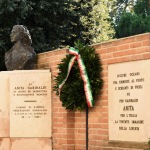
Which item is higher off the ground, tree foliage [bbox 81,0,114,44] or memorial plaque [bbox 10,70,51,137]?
tree foliage [bbox 81,0,114,44]

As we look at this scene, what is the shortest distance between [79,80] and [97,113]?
2.00 ft

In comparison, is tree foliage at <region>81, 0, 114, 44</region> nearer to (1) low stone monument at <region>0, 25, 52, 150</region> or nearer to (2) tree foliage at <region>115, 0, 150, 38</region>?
(1) low stone monument at <region>0, 25, 52, 150</region>

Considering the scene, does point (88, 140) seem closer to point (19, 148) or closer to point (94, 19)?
point (19, 148)

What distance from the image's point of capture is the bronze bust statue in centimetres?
832

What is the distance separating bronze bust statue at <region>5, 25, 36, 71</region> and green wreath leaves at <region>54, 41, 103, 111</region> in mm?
1129

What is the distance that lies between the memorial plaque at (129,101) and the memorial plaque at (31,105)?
65.4 inches

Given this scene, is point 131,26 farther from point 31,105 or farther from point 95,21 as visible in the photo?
point 31,105

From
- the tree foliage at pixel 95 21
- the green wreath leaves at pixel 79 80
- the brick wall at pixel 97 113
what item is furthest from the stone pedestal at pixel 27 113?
the tree foliage at pixel 95 21

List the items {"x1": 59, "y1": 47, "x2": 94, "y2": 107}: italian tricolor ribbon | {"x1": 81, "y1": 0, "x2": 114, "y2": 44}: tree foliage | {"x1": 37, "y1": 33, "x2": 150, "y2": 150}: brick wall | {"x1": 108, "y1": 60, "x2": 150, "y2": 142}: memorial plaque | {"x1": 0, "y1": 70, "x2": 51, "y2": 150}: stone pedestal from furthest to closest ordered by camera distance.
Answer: {"x1": 81, "y1": 0, "x2": 114, "y2": 44}: tree foliage → {"x1": 0, "y1": 70, "x2": 51, "y2": 150}: stone pedestal → {"x1": 59, "y1": 47, "x2": 94, "y2": 107}: italian tricolor ribbon → {"x1": 37, "y1": 33, "x2": 150, "y2": 150}: brick wall → {"x1": 108, "y1": 60, "x2": 150, "y2": 142}: memorial plaque

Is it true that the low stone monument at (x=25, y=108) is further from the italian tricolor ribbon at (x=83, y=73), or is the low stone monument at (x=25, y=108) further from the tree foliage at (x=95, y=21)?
the tree foliage at (x=95, y=21)

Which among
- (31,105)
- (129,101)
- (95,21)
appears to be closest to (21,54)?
(31,105)

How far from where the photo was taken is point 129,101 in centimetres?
637

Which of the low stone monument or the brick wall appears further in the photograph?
the low stone monument

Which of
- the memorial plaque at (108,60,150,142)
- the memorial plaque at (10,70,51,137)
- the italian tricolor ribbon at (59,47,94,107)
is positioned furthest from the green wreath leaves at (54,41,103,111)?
the memorial plaque at (10,70,51,137)
